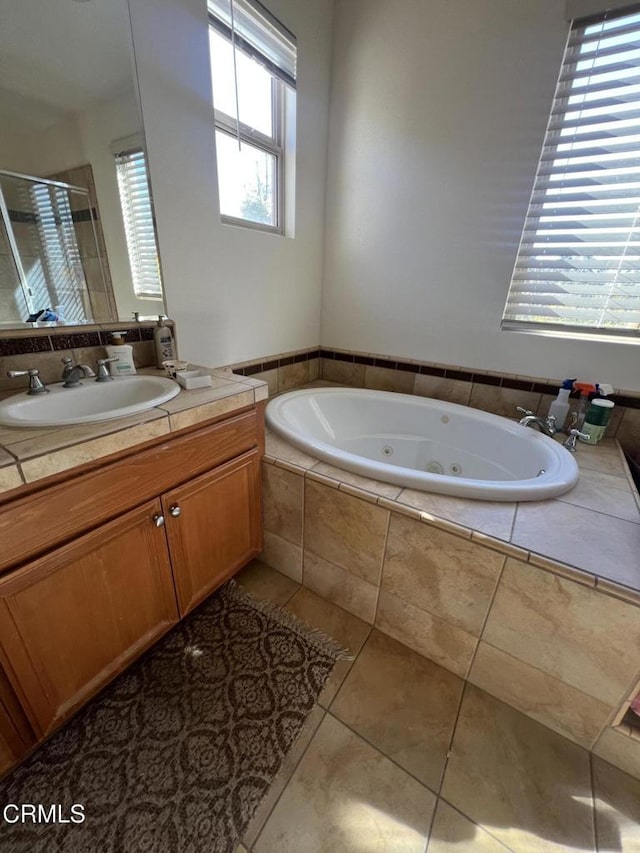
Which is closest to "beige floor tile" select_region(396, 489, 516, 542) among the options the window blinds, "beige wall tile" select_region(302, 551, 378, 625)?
"beige wall tile" select_region(302, 551, 378, 625)

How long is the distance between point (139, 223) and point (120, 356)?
1.66 feet

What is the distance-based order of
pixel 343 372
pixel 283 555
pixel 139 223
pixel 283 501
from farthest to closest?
pixel 343 372, pixel 283 555, pixel 283 501, pixel 139 223

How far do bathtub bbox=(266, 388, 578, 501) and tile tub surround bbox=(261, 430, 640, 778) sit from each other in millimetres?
54

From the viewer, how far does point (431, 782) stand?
0.92 metres

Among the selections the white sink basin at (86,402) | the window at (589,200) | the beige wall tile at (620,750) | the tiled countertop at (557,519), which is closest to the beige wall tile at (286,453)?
the tiled countertop at (557,519)

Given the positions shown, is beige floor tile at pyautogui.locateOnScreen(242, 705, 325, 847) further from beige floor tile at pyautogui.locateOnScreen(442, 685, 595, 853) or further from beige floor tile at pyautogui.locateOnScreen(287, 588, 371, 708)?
beige floor tile at pyautogui.locateOnScreen(442, 685, 595, 853)

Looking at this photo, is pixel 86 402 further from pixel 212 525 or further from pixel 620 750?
pixel 620 750

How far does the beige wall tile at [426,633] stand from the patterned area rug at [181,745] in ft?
0.74

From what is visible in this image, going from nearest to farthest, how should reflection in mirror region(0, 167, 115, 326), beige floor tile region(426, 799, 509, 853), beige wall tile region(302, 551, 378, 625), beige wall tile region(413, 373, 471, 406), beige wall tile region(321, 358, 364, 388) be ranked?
beige floor tile region(426, 799, 509, 853), reflection in mirror region(0, 167, 115, 326), beige wall tile region(302, 551, 378, 625), beige wall tile region(413, 373, 471, 406), beige wall tile region(321, 358, 364, 388)

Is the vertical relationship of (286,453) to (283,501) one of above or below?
above

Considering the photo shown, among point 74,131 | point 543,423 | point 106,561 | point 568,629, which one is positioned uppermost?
point 74,131

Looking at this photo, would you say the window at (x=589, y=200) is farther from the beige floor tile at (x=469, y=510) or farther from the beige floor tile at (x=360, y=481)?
the beige floor tile at (x=360, y=481)

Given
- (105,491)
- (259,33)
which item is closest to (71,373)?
(105,491)

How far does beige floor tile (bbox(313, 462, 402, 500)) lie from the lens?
3.89 feet
